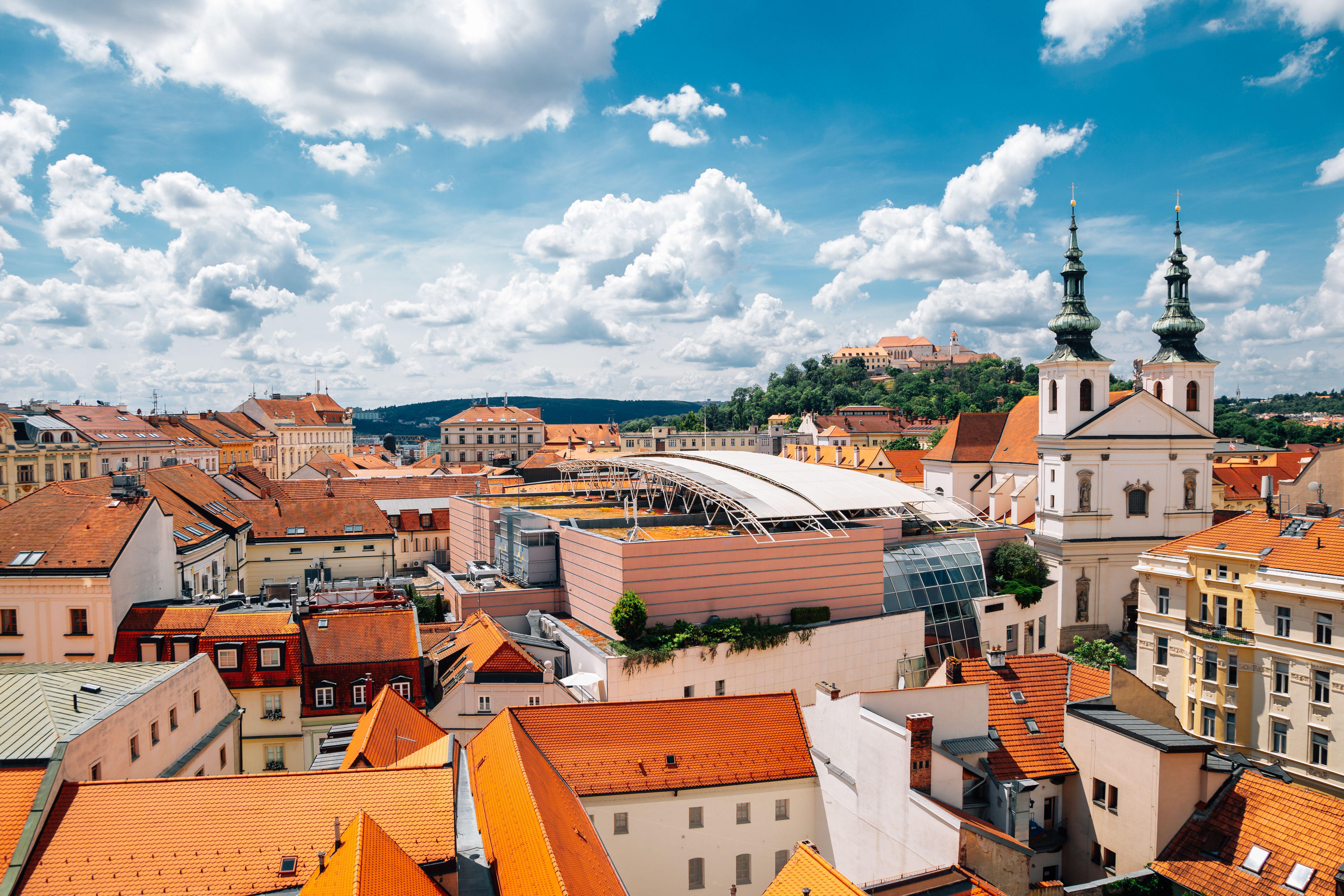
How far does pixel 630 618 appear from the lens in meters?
35.4

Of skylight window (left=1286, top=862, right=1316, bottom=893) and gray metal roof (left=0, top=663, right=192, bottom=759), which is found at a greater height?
gray metal roof (left=0, top=663, right=192, bottom=759)

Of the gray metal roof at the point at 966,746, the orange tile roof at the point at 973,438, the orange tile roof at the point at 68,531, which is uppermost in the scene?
the orange tile roof at the point at 973,438

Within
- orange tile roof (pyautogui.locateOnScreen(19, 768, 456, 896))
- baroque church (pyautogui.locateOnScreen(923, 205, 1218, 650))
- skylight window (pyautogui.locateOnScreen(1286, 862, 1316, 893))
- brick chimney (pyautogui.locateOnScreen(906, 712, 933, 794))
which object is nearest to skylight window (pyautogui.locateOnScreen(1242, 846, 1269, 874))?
skylight window (pyautogui.locateOnScreen(1286, 862, 1316, 893))

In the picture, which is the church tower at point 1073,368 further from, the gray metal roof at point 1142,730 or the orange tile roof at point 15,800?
the orange tile roof at point 15,800

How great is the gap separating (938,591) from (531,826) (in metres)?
33.5

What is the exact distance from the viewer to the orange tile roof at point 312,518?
55812 mm

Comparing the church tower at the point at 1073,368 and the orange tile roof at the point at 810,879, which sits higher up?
the church tower at the point at 1073,368

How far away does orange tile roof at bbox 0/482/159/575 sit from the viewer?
97.0ft

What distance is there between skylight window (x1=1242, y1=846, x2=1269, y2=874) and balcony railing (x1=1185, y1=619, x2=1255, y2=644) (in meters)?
19.6

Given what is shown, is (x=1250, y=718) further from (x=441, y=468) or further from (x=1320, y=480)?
(x=441, y=468)

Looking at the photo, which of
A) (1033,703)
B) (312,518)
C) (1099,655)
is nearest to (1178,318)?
(1099,655)

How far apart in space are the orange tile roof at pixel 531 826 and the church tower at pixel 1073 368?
1860 inches

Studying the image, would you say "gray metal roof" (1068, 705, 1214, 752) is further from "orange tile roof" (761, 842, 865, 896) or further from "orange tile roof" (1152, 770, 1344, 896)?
"orange tile roof" (761, 842, 865, 896)

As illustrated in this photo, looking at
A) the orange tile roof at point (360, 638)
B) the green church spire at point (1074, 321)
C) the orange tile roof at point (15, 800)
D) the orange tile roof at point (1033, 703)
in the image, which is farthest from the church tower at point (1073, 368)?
the orange tile roof at point (15, 800)
